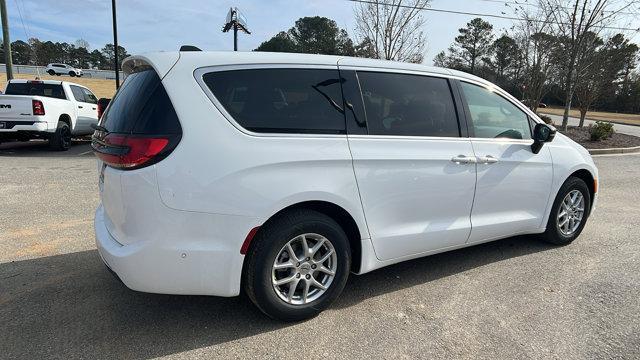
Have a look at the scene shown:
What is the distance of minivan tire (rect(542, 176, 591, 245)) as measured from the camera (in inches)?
178

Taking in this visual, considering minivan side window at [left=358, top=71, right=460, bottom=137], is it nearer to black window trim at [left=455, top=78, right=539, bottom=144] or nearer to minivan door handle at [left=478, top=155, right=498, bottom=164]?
black window trim at [left=455, top=78, right=539, bottom=144]

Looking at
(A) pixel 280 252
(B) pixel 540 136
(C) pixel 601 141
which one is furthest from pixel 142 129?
(C) pixel 601 141

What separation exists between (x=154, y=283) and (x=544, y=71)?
20.4 meters

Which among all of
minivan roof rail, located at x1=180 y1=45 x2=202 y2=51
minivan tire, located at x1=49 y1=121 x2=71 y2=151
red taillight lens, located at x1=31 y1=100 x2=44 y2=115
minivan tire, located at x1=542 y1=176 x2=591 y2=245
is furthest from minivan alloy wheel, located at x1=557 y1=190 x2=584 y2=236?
minivan tire, located at x1=49 y1=121 x2=71 y2=151

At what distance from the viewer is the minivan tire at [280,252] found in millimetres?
2830

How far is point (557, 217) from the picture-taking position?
4.55m

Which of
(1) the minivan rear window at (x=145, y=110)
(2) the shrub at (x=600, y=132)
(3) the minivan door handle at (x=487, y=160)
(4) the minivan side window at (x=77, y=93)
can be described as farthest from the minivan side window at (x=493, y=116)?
(2) the shrub at (x=600, y=132)

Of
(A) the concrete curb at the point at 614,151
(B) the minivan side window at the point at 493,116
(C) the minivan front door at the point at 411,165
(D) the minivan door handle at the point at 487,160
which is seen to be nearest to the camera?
(C) the minivan front door at the point at 411,165

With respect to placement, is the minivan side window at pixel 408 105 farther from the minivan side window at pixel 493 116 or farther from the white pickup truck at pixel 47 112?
the white pickup truck at pixel 47 112

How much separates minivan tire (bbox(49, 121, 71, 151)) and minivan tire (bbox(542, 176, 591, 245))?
11.1 meters

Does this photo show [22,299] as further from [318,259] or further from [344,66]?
[344,66]

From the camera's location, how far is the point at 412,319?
318cm

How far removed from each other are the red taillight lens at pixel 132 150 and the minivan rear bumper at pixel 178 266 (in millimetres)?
474

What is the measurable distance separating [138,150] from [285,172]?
34.3 inches
